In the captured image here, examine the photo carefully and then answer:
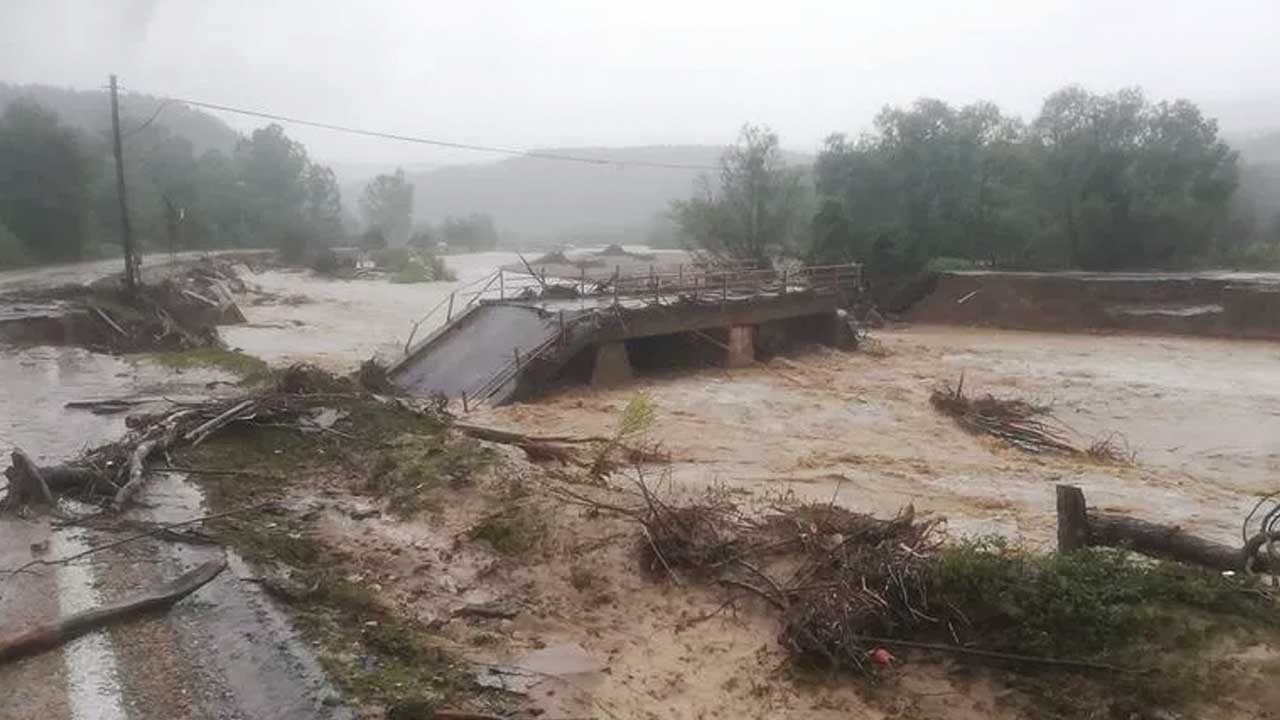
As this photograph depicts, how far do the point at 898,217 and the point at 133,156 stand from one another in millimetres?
51299

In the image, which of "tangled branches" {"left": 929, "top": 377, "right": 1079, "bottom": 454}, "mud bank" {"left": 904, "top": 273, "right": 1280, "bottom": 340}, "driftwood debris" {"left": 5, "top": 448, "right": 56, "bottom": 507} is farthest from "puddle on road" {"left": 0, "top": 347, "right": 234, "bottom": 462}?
"mud bank" {"left": 904, "top": 273, "right": 1280, "bottom": 340}

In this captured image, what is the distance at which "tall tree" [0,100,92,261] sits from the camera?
143 feet

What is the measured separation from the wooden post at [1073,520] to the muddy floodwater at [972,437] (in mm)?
1766

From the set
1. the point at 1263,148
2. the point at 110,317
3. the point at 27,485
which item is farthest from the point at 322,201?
the point at 1263,148

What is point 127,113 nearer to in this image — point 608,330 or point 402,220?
point 402,220

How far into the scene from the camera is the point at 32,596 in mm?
7684

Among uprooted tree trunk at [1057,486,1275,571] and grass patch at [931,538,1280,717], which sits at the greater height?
uprooted tree trunk at [1057,486,1275,571]

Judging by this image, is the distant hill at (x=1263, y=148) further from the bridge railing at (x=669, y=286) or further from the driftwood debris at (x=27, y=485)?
the driftwood debris at (x=27, y=485)

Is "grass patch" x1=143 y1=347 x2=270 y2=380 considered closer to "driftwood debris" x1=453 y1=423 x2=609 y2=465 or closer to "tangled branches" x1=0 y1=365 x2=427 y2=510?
"tangled branches" x1=0 y1=365 x2=427 y2=510

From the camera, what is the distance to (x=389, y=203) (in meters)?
118

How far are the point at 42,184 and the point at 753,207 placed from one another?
32175 mm

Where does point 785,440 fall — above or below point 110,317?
below

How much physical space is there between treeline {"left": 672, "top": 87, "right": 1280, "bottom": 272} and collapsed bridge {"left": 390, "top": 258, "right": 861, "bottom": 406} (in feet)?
45.7

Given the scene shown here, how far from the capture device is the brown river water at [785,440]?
21.8 ft
